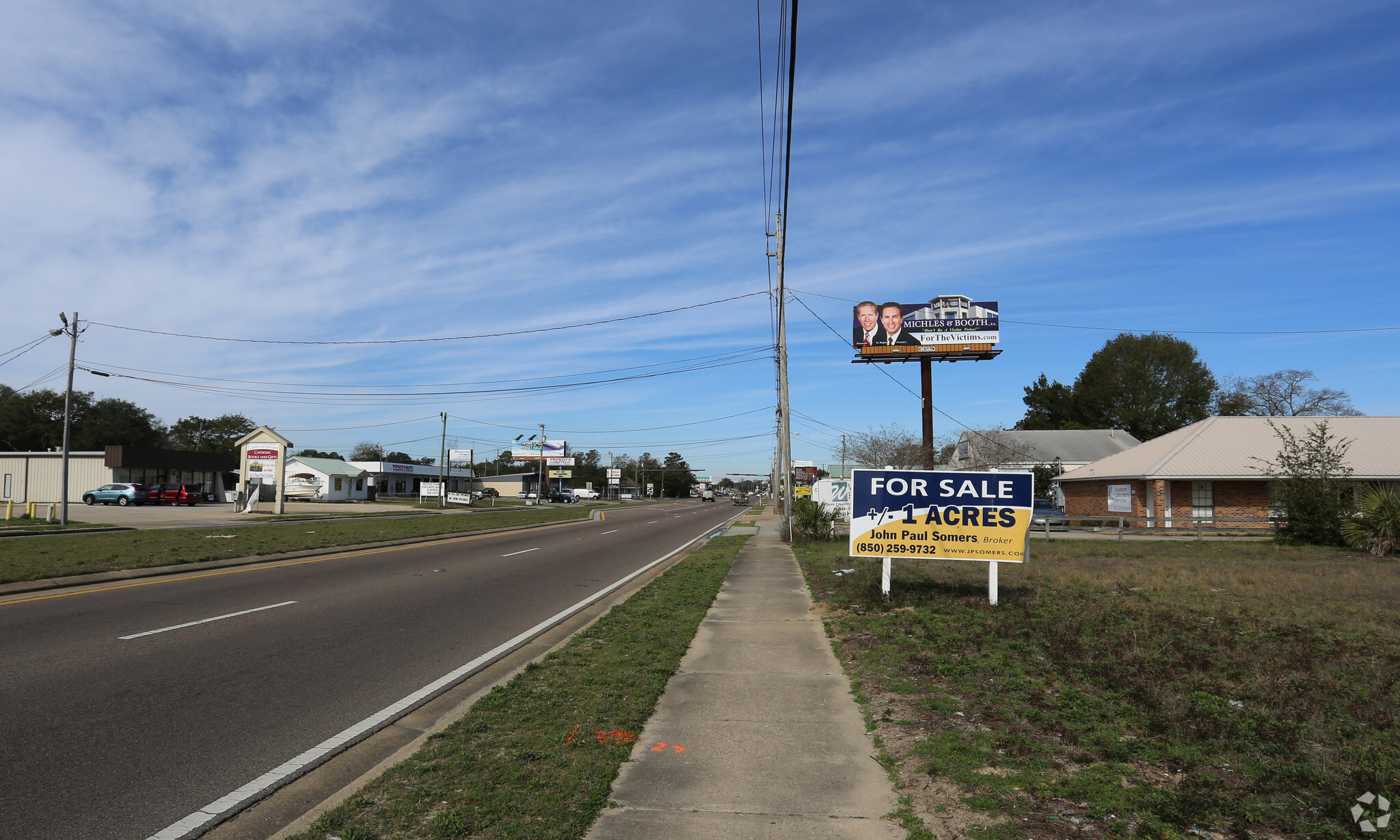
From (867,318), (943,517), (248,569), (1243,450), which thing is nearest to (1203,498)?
(1243,450)

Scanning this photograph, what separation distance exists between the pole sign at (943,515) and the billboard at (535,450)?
88863 millimetres

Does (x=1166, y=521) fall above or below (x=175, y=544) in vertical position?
above

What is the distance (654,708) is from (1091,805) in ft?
10.7

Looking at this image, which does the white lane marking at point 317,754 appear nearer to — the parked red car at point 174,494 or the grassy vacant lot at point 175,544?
the grassy vacant lot at point 175,544

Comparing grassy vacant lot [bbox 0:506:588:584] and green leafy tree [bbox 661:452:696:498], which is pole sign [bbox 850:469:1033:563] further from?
green leafy tree [bbox 661:452:696:498]

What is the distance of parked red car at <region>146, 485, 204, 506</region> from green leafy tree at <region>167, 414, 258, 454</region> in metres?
66.4

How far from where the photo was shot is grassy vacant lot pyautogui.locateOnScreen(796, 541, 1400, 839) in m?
4.26

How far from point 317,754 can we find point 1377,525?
25853 millimetres

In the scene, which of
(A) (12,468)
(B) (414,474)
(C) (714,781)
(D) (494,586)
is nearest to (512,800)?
(C) (714,781)

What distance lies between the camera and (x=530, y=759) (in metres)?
5.03

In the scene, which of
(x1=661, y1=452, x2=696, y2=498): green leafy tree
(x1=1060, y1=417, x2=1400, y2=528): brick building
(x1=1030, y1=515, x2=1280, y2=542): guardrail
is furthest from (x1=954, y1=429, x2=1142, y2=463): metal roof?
(x1=661, y1=452, x2=696, y2=498): green leafy tree

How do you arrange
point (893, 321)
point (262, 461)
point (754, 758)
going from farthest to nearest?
point (893, 321)
point (262, 461)
point (754, 758)

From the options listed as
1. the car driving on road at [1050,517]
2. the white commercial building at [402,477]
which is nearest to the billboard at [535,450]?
the white commercial building at [402,477]

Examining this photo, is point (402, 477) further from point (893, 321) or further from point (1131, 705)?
Result: point (1131, 705)
